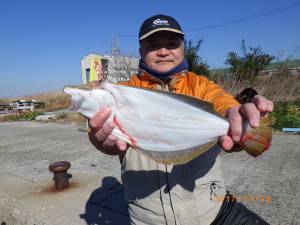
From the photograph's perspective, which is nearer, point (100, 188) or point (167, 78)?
point (167, 78)

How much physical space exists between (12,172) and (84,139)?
3233mm

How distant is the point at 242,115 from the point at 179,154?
0.41 m

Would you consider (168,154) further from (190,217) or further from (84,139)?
(84,139)

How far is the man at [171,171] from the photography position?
2199 millimetres

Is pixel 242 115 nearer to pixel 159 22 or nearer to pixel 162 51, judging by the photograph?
pixel 162 51

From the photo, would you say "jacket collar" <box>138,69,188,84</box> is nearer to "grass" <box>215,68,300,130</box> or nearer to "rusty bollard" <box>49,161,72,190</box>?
"rusty bollard" <box>49,161,72,190</box>

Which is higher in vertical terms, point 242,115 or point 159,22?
point 159,22

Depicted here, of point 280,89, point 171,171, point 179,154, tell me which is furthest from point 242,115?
point 280,89

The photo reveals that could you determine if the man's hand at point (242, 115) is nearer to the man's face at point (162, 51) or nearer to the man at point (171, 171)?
the man at point (171, 171)

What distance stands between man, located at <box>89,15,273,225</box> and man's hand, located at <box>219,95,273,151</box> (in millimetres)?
247

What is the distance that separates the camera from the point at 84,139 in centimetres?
951

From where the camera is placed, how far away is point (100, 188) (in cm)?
491

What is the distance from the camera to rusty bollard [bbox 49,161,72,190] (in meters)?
4.82

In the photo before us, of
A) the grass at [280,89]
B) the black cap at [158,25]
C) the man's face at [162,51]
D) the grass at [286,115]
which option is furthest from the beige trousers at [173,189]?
the grass at [280,89]
